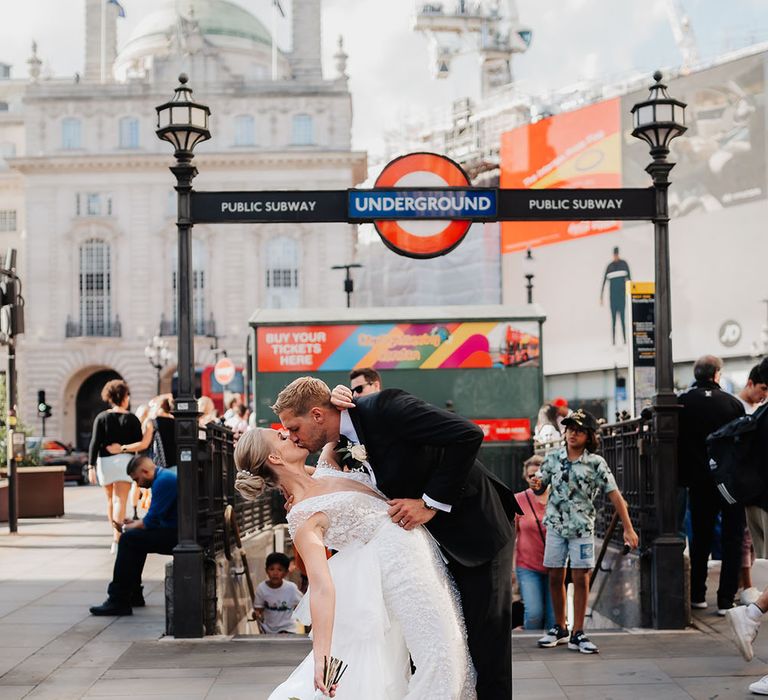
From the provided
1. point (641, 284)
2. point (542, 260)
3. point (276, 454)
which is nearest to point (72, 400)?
point (542, 260)

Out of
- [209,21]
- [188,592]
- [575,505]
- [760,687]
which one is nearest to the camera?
[760,687]

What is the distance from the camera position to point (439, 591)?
4.68 metres

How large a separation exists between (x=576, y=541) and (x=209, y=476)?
3.01m

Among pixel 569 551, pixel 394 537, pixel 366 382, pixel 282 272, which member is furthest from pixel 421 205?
pixel 282 272

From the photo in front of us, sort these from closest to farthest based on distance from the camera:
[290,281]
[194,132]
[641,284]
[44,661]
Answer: [44,661], [194,132], [641,284], [290,281]

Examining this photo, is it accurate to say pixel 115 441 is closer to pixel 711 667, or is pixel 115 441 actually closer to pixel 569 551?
pixel 569 551

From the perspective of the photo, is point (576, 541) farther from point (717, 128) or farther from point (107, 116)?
point (107, 116)

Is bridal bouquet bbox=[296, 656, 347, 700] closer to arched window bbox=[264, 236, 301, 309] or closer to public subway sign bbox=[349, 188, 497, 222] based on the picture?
public subway sign bbox=[349, 188, 497, 222]

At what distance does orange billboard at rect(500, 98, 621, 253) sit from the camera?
51969mm

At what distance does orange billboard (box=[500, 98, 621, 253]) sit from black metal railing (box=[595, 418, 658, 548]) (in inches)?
1551

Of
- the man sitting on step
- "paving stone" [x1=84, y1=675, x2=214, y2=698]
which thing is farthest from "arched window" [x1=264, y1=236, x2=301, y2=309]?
"paving stone" [x1=84, y1=675, x2=214, y2=698]

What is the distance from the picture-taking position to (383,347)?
61.4 ft

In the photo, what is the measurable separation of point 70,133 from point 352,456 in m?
62.6

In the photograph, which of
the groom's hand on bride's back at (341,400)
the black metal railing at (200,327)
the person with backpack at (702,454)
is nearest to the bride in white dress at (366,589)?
the groom's hand on bride's back at (341,400)
